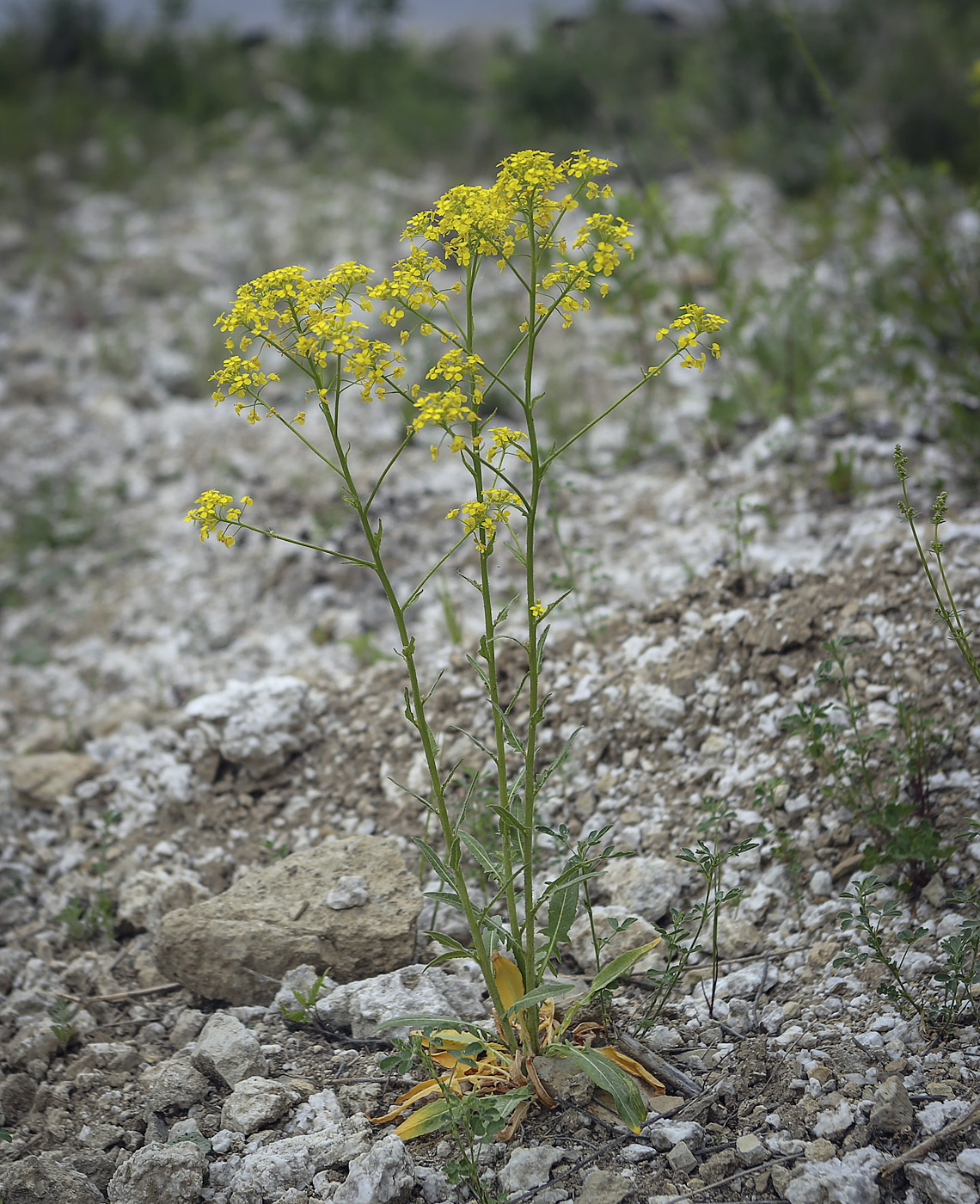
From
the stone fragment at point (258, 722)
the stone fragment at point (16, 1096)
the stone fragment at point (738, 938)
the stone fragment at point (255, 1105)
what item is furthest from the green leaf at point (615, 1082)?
the stone fragment at point (258, 722)

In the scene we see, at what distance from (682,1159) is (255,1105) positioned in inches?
38.5

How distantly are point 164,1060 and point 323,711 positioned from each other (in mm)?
1517

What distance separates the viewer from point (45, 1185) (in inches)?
77.9

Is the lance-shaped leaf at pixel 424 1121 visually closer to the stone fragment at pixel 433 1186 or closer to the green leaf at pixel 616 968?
the stone fragment at pixel 433 1186

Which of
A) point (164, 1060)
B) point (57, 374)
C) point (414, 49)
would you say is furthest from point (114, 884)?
point (414, 49)

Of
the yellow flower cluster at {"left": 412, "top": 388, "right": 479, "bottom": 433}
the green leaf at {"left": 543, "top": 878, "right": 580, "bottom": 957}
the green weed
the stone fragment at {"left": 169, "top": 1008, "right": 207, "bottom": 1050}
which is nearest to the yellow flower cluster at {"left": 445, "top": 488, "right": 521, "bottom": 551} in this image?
the yellow flower cluster at {"left": 412, "top": 388, "right": 479, "bottom": 433}

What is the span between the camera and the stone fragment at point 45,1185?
1.96 m

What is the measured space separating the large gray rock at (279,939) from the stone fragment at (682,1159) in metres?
0.92

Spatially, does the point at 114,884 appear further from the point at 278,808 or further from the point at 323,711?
the point at 323,711

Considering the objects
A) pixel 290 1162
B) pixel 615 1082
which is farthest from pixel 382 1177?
pixel 615 1082

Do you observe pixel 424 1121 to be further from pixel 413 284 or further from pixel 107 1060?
pixel 413 284

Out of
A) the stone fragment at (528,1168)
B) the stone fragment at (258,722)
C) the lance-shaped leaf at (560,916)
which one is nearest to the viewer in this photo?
the stone fragment at (528,1168)

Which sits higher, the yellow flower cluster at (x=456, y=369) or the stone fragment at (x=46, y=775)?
A: the stone fragment at (x=46, y=775)

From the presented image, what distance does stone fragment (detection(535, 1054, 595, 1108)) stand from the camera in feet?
6.91
